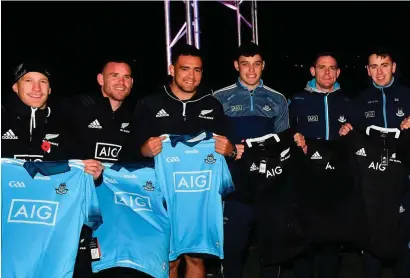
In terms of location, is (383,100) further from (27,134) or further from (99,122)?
(27,134)

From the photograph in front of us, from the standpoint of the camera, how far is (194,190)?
418 centimetres

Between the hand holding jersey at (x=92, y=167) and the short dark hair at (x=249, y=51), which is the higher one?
the short dark hair at (x=249, y=51)

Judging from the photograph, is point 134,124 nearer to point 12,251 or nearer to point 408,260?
point 12,251

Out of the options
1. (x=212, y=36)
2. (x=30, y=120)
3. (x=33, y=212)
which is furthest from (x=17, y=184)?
(x=212, y=36)

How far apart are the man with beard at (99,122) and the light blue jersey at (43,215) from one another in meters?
0.22

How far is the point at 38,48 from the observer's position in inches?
436

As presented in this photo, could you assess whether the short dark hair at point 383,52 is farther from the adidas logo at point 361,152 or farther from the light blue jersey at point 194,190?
the light blue jersey at point 194,190

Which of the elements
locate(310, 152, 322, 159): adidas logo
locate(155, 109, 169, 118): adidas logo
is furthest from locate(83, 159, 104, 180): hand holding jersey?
locate(310, 152, 322, 159): adidas logo

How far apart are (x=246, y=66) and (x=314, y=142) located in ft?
2.90

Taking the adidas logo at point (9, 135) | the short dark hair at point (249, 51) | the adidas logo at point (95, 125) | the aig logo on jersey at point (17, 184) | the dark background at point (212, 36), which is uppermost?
the dark background at point (212, 36)

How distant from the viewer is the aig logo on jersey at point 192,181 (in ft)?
13.7

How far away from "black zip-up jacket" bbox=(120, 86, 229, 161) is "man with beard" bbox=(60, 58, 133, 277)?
0.39 feet

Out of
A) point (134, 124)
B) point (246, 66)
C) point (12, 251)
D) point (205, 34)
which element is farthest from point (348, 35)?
point (12, 251)

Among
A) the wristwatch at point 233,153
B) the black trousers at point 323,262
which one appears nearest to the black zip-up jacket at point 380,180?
the black trousers at point 323,262
